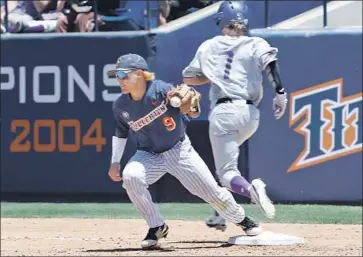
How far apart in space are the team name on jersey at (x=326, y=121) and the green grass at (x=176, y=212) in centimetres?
59

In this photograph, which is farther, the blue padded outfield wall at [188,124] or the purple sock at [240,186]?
the blue padded outfield wall at [188,124]

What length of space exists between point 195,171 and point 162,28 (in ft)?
12.8

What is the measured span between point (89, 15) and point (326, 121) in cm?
301

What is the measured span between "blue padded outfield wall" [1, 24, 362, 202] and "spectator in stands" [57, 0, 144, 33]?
34cm

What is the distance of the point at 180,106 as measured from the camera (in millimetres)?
6512

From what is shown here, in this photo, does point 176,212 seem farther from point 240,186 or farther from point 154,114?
point 154,114

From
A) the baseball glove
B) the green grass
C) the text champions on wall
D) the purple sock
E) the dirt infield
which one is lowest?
the green grass

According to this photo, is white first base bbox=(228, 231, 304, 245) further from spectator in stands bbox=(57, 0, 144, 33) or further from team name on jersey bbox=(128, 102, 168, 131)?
spectator in stands bbox=(57, 0, 144, 33)

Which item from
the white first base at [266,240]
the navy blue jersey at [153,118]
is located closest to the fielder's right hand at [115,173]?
the navy blue jersey at [153,118]

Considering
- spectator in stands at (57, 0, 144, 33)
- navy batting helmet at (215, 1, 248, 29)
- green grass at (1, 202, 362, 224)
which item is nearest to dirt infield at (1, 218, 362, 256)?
green grass at (1, 202, 362, 224)

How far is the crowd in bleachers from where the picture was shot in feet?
34.8

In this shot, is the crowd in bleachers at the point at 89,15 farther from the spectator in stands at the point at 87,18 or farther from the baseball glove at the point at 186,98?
the baseball glove at the point at 186,98

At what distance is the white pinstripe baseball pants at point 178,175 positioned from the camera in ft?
21.8

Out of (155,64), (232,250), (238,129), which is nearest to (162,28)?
(155,64)
